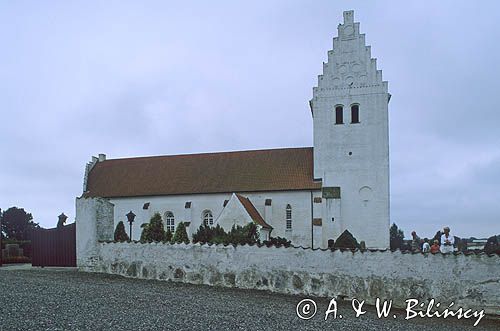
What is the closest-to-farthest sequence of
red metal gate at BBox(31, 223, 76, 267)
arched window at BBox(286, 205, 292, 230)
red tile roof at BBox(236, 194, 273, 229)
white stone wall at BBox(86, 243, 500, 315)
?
1. white stone wall at BBox(86, 243, 500, 315)
2. red metal gate at BBox(31, 223, 76, 267)
3. red tile roof at BBox(236, 194, 273, 229)
4. arched window at BBox(286, 205, 292, 230)

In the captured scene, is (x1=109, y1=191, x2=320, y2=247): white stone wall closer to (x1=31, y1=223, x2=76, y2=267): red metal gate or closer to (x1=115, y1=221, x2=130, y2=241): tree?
(x1=115, y1=221, x2=130, y2=241): tree

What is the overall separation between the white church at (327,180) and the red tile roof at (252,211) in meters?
0.10

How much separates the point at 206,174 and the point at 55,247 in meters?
17.7

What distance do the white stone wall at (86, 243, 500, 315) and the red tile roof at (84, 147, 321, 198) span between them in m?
16.9

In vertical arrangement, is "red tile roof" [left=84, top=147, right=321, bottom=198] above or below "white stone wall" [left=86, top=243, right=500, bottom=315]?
above

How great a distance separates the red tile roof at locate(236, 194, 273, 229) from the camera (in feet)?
100

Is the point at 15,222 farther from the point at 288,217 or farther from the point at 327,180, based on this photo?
the point at 327,180

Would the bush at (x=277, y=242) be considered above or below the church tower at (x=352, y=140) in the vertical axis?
below

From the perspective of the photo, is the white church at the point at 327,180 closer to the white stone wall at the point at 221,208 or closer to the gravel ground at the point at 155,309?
the white stone wall at the point at 221,208

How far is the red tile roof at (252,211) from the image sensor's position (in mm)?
30541

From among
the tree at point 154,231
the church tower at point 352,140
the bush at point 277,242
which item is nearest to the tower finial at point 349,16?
the church tower at point 352,140

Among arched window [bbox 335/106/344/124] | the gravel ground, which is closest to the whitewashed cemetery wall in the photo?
the gravel ground

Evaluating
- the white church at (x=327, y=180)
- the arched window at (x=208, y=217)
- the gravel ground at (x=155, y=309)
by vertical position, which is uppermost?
the white church at (x=327, y=180)

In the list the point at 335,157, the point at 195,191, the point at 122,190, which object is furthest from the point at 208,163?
the point at 335,157
